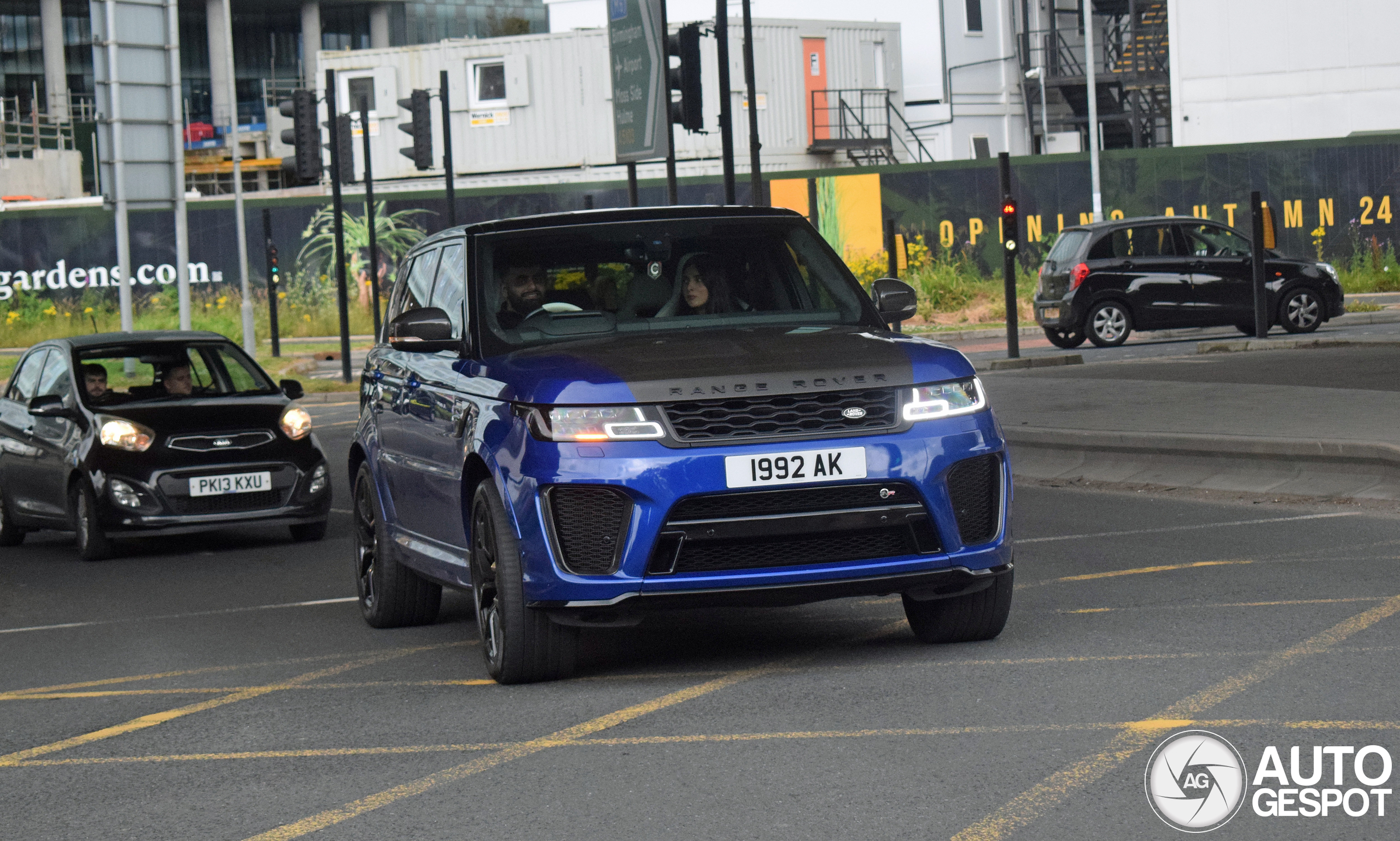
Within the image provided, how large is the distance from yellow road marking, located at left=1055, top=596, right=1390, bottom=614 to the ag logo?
97.9 inches

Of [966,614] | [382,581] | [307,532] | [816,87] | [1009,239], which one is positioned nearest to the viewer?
[966,614]

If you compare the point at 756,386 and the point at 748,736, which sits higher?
the point at 756,386

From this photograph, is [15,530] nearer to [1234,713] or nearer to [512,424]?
[512,424]

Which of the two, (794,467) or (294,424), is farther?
(294,424)

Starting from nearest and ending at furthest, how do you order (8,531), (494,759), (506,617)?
(494,759) → (506,617) → (8,531)

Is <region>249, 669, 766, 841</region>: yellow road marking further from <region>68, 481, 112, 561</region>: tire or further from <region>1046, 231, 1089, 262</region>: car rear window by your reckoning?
<region>1046, 231, 1089, 262</region>: car rear window

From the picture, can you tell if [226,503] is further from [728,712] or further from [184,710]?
[728,712]

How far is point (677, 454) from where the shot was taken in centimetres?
672

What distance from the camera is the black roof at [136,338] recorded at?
44.4 ft

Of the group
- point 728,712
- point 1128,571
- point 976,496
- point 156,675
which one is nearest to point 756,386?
point 976,496

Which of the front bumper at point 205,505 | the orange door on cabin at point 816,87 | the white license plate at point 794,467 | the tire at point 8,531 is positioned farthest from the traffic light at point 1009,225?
the orange door on cabin at point 816,87

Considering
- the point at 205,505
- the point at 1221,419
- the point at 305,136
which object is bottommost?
the point at 205,505

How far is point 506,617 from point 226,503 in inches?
249

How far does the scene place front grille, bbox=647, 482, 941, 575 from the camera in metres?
6.75
